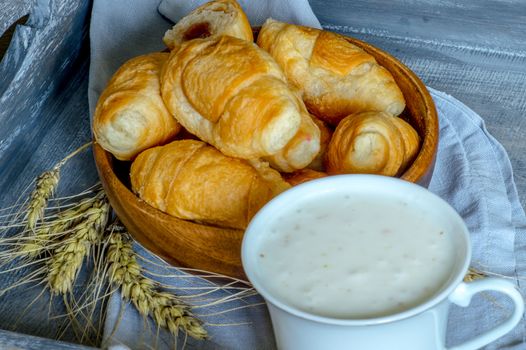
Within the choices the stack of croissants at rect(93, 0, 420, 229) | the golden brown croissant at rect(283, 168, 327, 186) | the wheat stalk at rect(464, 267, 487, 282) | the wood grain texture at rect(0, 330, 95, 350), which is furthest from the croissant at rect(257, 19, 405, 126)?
the wood grain texture at rect(0, 330, 95, 350)

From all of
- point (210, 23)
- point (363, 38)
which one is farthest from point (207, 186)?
point (363, 38)

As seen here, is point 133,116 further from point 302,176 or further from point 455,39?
point 455,39

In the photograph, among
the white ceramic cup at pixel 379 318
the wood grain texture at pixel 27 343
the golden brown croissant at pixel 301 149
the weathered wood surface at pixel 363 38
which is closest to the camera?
the white ceramic cup at pixel 379 318

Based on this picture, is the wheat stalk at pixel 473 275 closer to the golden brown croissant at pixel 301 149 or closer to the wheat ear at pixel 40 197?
the golden brown croissant at pixel 301 149

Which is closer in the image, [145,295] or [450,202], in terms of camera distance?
[145,295]

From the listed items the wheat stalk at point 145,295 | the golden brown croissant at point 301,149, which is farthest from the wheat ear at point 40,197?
the golden brown croissant at point 301,149

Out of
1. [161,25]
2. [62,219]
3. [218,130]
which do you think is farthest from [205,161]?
[161,25]

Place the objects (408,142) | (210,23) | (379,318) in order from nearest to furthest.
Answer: (379,318)
(408,142)
(210,23)

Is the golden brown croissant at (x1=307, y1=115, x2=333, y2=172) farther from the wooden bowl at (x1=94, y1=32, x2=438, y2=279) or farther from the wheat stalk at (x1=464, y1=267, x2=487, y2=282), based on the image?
the wheat stalk at (x1=464, y1=267, x2=487, y2=282)
